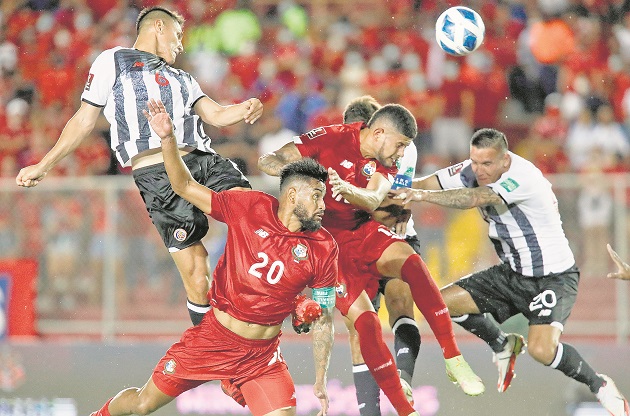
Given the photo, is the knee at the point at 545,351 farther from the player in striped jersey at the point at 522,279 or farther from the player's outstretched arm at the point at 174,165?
the player's outstretched arm at the point at 174,165

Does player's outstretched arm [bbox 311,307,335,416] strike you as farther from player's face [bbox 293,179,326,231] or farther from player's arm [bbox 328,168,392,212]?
player's arm [bbox 328,168,392,212]

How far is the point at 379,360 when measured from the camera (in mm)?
7438

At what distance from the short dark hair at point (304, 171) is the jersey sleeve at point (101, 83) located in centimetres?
144

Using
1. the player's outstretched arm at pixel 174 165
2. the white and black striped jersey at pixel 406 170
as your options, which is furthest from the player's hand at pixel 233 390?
the white and black striped jersey at pixel 406 170

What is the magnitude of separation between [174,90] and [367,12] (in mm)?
8587

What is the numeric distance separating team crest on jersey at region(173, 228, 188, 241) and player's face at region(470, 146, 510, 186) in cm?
250

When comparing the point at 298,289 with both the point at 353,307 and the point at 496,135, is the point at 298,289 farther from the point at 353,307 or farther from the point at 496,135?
the point at 496,135

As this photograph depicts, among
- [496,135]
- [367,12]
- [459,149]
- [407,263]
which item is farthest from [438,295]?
[367,12]

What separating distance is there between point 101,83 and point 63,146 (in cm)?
51

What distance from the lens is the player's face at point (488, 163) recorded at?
8.32 metres

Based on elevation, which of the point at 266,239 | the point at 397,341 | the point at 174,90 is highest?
the point at 174,90

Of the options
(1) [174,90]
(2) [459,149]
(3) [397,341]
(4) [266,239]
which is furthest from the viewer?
(2) [459,149]

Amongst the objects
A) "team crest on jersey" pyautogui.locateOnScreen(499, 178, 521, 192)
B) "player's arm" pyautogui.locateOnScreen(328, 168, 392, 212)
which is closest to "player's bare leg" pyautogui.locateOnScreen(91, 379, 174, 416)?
"player's arm" pyautogui.locateOnScreen(328, 168, 392, 212)

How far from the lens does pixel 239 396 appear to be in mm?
7070
